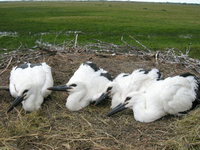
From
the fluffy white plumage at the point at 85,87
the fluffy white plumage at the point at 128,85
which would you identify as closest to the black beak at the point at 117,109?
the fluffy white plumage at the point at 128,85

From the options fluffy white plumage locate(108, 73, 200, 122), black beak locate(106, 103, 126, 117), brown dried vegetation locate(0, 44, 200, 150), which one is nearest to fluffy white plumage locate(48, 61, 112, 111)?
brown dried vegetation locate(0, 44, 200, 150)

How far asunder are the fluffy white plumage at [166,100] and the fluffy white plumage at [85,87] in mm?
647

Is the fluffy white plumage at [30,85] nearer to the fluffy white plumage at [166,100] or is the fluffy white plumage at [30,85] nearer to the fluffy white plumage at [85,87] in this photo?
the fluffy white plumage at [85,87]

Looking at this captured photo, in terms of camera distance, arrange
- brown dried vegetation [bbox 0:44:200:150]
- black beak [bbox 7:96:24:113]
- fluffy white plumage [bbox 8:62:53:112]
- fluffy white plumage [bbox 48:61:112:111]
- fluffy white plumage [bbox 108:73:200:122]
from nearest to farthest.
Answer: brown dried vegetation [bbox 0:44:200:150], fluffy white plumage [bbox 108:73:200:122], black beak [bbox 7:96:24:113], fluffy white plumage [bbox 8:62:53:112], fluffy white plumage [bbox 48:61:112:111]

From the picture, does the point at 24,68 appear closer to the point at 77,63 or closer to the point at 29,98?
the point at 29,98

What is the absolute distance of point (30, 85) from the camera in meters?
3.77

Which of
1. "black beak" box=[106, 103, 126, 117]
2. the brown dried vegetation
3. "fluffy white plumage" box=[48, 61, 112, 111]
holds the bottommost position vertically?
the brown dried vegetation

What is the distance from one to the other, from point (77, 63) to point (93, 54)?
871 millimetres

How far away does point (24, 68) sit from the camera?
14.6 feet

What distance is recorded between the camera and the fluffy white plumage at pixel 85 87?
390cm

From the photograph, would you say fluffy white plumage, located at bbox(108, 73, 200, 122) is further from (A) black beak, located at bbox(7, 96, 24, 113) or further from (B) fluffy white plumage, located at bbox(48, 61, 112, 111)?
(A) black beak, located at bbox(7, 96, 24, 113)

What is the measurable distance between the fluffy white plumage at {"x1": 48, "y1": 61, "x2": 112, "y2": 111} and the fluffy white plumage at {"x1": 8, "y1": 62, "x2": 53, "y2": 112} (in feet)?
0.94

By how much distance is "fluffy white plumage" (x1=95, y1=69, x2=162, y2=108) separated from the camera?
13.1 ft

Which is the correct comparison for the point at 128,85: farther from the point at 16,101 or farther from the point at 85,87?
the point at 16,101
